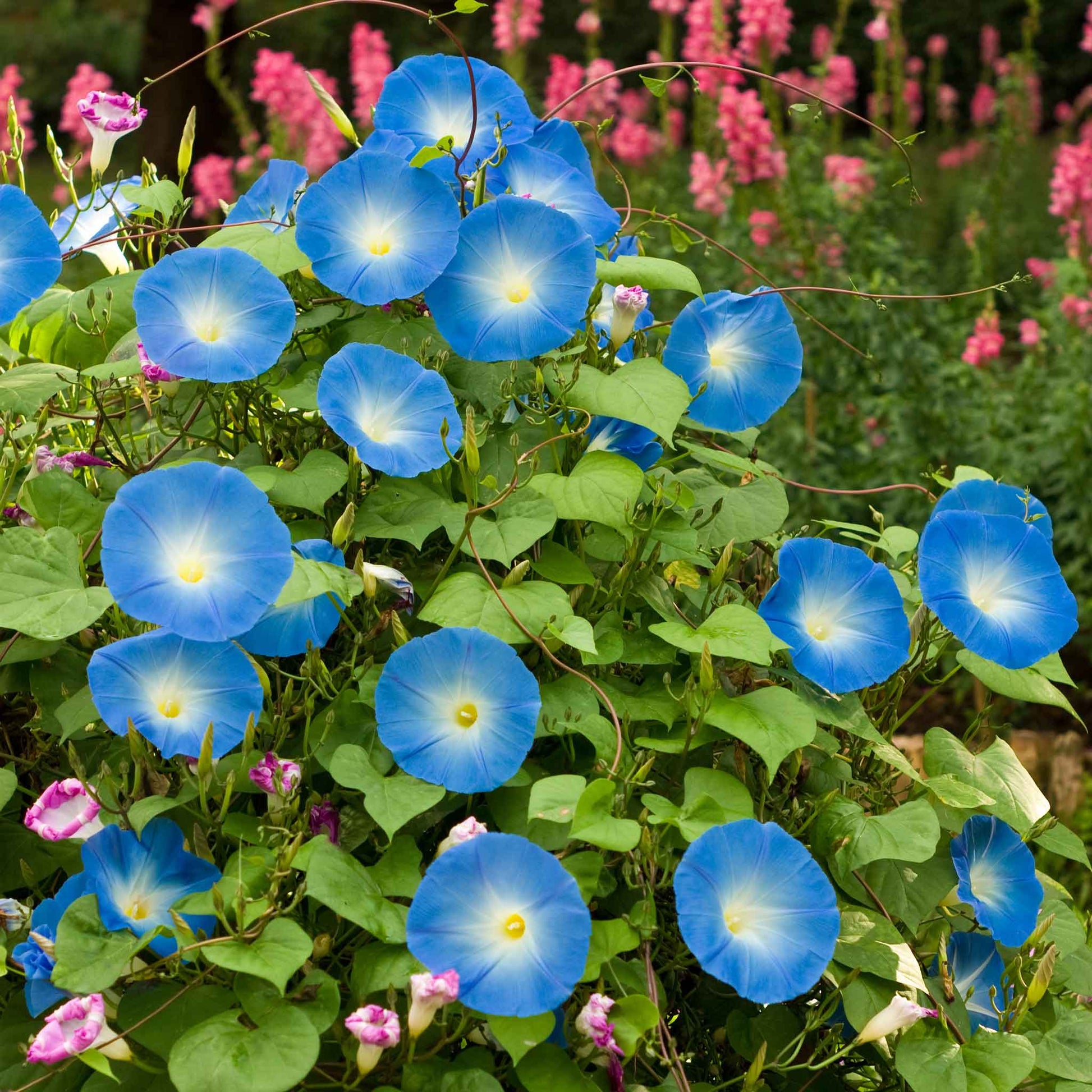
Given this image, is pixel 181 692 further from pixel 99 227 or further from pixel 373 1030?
pixel 99 227

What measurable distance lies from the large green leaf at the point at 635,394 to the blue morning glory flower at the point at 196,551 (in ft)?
0.98

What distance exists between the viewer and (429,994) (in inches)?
33.7

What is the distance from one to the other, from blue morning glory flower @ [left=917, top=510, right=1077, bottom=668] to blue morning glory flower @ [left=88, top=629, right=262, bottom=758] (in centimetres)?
57

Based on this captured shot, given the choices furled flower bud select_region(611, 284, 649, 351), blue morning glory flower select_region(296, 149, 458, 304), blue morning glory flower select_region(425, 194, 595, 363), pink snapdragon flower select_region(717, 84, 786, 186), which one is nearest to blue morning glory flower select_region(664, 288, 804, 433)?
furled flower bud select_region(611, 284, 649, 351)

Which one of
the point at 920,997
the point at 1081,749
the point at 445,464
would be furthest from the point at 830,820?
the point at 1081,749

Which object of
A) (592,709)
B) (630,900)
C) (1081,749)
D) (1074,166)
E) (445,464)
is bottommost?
(1081,749)

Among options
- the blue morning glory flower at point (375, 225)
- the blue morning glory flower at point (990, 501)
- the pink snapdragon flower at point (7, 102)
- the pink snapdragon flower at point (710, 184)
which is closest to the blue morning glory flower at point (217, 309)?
the blue morning glory flower at point (375, 225)

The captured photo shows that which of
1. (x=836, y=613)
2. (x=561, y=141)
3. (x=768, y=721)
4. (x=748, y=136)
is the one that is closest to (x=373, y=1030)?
(x=768, y=721)

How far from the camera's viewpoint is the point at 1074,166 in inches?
175

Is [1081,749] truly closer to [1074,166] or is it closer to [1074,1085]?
[1074,166]

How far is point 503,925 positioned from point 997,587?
545 mm

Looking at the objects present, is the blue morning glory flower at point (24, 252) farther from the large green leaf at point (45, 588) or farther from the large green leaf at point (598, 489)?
the large green leaf at point (598, 489)

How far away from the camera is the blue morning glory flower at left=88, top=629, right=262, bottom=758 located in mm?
940

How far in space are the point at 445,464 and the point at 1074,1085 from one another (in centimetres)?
76
